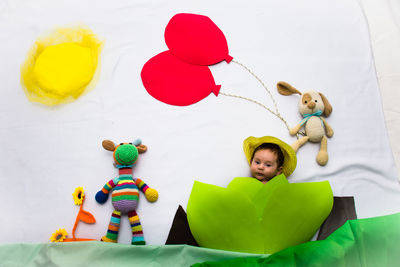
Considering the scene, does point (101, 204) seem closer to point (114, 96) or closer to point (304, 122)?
point (114, 96)

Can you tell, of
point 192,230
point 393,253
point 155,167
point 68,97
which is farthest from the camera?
point 68,97

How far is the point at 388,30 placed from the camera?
1.35m

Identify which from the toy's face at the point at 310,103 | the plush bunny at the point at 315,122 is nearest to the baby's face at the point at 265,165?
the plush bunny at the point at 315,122

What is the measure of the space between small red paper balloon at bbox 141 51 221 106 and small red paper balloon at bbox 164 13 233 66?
0.03 meters

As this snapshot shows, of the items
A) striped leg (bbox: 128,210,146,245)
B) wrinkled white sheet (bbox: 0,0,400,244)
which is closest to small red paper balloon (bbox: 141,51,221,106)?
wrinkled white sheet (bbox: 0,0,400,244)

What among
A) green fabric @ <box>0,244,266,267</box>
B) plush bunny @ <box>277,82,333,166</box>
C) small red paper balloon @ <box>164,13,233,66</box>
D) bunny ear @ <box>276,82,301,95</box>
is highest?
small red paper balloon @ <box>164,13,233,66</box>

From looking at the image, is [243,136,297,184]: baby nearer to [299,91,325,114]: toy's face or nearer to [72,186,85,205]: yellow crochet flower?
[299,91,325,114]: toy's face

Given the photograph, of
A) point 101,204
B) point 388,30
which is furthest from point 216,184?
point 388,30

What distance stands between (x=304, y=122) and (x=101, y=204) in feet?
2.19

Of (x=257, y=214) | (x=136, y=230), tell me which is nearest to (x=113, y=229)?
(x=136, y=230)

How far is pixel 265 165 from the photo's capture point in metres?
1.00

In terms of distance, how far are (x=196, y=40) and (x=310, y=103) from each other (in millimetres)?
470

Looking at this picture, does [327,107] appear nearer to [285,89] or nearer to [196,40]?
[285,89]

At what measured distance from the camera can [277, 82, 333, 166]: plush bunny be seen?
1086 millimetres
